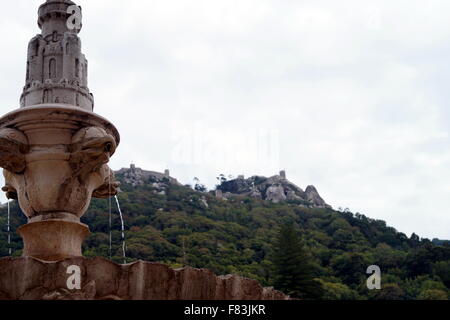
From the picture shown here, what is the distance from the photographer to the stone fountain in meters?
6.52

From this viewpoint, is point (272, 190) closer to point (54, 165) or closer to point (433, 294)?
point (433, 294)

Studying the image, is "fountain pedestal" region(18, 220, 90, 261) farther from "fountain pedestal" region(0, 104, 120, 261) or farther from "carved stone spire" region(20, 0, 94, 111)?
"carved stone spire" region(20, 0, 94, 111)

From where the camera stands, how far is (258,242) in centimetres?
6919

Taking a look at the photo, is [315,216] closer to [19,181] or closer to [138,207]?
[138,207]

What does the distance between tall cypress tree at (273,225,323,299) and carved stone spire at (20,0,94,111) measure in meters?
35.6

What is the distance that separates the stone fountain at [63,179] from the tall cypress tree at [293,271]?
35785 millimetres

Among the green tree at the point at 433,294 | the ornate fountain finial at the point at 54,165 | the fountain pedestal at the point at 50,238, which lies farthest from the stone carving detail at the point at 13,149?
the green tree at the point at 433,294

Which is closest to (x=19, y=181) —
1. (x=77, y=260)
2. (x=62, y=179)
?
(x=62, y=179)

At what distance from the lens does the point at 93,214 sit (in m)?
64.2

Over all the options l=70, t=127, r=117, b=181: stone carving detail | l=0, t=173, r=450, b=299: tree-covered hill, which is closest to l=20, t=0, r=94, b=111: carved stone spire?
l=70, t=127, r=117, b=181: stone carving detail

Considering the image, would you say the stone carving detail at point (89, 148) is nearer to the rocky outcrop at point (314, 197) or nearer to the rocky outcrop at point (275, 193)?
the rocky outcrop at point (275, 193)

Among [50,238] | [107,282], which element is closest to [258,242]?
[50,238]

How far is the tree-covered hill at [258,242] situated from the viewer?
170 ft

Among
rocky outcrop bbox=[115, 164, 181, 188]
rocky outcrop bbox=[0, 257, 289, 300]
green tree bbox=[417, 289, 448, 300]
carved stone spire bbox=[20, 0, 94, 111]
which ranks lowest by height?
rocky outcrop bbox=[0, 257, 289, 300]
